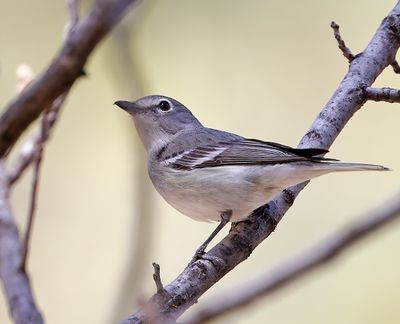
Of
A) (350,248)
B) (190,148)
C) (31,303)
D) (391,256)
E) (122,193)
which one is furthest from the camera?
(122,193)

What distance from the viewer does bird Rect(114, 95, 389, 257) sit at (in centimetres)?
235

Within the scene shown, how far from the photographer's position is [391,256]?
352 cm

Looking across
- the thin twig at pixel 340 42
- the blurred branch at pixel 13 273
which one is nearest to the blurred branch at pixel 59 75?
the blurred branch at pixel 13 273

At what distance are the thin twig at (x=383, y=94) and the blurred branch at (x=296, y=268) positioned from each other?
1797 mm

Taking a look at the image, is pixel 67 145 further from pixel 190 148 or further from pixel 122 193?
pixel 190 148

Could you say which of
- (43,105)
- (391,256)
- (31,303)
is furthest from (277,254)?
(43,105)

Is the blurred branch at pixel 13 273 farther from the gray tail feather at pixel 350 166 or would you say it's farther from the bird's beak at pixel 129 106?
the gray tail feather at pixel 350 166

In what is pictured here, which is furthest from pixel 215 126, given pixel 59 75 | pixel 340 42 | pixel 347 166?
pixel 59 75

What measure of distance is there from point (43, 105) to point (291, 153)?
67.2 inches

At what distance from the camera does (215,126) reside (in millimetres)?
3969

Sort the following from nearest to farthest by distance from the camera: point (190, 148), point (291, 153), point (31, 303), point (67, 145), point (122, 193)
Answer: point (31, 303) → point (291, 153) → point (190, 148) → point (122, 193) → point (67, 145)

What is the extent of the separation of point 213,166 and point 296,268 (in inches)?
78.8

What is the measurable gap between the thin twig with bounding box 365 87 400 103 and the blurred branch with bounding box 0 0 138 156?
71.6 inches

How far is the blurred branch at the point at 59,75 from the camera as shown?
771 millimetres
